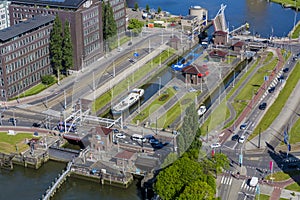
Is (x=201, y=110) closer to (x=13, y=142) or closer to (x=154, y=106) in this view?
(x=154, y=106)

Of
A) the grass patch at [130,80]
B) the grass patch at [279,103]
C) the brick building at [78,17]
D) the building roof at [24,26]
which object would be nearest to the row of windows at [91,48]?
the brick building at [78,17]

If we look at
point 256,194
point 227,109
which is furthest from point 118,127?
point 256,194

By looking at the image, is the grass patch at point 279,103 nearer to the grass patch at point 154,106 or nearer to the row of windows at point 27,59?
the grass patch at point 154,106

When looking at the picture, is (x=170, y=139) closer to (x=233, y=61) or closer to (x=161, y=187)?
(x=161, y=187)

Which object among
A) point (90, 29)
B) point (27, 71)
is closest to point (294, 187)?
point (27, 71)

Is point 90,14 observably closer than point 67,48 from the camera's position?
No
